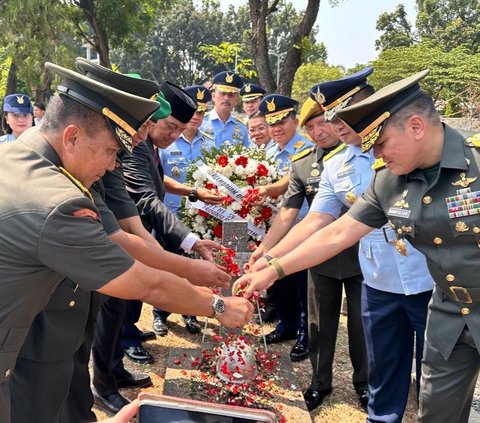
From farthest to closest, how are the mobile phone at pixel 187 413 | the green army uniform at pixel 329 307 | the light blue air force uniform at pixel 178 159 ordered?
1. the light blue air force uniform at pixel 178 159
2. the green army uniform at pixel 329 307
3. the mobile phone at pixel 187 413

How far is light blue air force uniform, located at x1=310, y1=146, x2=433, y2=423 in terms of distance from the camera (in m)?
3.22

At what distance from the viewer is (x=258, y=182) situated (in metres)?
4.77

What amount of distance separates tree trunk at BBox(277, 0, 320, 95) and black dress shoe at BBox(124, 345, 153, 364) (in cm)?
766

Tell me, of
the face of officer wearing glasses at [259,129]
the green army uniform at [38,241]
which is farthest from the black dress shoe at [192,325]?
the green army uniform at [38,241]

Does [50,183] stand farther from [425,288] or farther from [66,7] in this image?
[66,7]

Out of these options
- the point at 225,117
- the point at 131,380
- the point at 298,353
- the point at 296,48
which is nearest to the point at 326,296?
the point at 298,353

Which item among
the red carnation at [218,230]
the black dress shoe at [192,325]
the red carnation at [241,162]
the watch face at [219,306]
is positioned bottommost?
the black dress shoe at [192,325]

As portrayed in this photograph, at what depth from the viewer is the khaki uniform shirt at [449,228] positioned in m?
2.40

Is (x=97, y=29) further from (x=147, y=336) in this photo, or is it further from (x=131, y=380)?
(x=131, y=380)

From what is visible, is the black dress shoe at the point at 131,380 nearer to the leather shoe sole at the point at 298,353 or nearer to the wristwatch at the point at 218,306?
the leather shoe sole at the point at 298,353

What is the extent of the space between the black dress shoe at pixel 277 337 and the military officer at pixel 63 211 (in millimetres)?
3208

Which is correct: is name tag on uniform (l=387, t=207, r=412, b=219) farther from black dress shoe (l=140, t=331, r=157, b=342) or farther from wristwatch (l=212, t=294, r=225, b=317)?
black dress shoe (l=140, t=331, r=157, b=342)

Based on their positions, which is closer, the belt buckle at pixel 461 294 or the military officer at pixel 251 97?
the belt buckle at pixel 461 294

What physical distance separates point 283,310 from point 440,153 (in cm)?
323
